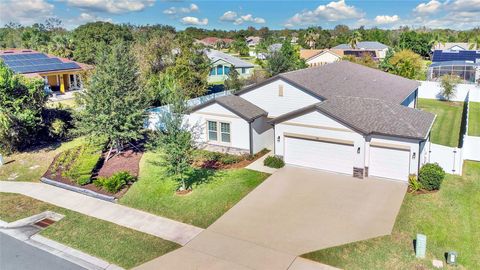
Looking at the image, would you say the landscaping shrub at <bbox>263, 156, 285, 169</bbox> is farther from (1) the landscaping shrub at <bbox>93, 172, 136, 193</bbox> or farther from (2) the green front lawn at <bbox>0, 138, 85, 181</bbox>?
(2) the green front lawn at <bbox>0, 138, 85, 181</bbox>

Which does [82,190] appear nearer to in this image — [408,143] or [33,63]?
[408,143]

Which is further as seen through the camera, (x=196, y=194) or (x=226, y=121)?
(x=226, y=121)

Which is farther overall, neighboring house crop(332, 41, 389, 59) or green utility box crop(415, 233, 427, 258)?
neighboring house crop(332, 41, 389, 59)

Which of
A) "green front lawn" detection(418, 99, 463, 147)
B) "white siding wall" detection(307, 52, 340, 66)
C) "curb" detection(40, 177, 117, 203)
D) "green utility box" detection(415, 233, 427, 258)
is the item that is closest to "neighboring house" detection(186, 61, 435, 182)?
"green front lawn" detection(418, 99, 463, 147)

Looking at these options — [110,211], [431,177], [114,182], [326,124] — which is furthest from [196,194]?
[431,177]

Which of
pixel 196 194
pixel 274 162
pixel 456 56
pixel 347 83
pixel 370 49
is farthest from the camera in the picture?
pixel 370 49

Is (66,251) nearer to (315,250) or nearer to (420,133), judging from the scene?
(315,250)
